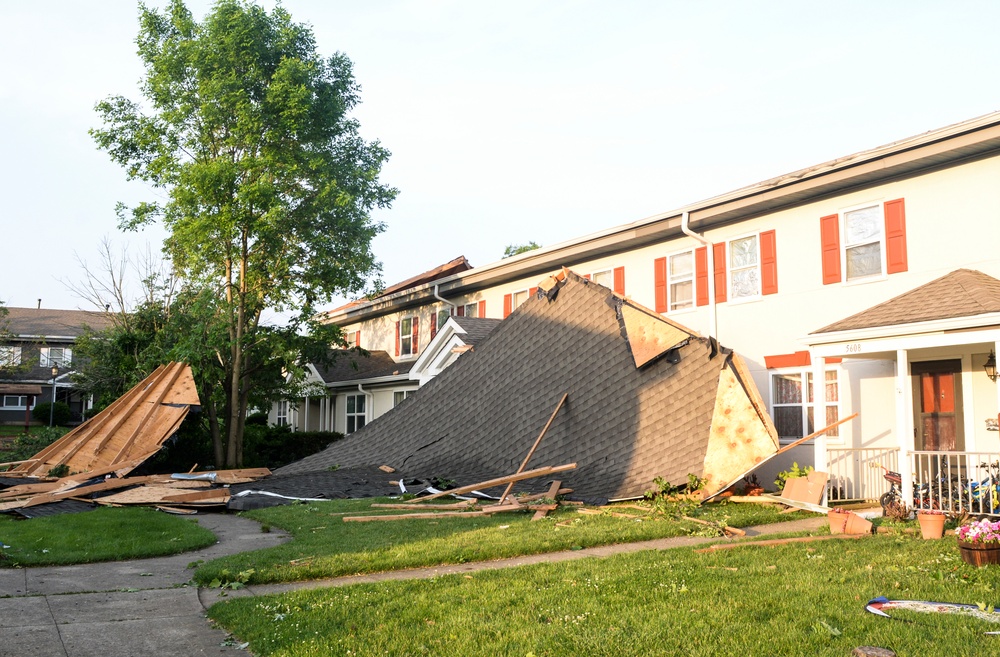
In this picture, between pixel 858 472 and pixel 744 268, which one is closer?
pixel 858 472

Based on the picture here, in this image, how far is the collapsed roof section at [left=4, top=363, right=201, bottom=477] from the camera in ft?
61.9

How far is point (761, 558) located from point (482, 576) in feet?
9.37

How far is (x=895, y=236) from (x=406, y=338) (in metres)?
18.9

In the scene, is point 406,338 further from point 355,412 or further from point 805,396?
point 805,396

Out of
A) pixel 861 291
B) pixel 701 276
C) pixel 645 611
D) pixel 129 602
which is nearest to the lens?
pixel 645 611

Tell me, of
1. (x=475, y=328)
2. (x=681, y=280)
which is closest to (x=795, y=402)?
(x=681, y=280)

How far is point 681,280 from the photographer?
60.4 feet

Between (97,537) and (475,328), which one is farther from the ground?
(475,328)

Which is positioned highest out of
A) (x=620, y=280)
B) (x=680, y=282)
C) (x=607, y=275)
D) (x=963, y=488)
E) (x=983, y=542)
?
(x=607, y=275)

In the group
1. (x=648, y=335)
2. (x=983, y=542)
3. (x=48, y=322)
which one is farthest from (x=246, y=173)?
(x=48, y=322)

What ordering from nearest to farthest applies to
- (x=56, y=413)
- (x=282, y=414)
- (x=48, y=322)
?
(x=282, y=414) → (x=56, y=413) → (x=48, y=322)

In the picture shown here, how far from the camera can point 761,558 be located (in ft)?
27.6

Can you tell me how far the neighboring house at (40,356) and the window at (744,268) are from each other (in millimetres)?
38622

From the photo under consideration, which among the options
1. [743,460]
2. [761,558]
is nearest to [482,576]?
[761,558]
